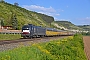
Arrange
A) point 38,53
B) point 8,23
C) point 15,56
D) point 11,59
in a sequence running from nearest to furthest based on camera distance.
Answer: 1. point 11,59
2. point 15,56
3. point 38,53
4. point 8,23

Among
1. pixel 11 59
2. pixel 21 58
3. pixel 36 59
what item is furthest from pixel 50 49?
pixel 11 59

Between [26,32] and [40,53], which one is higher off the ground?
[26,32]

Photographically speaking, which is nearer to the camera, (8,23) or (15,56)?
(15,56)

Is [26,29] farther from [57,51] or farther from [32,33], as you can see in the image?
[57,51]

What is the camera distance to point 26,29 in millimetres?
44250

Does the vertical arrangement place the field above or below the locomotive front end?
below

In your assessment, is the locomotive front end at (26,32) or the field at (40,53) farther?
the locomotive front end at (26,32)

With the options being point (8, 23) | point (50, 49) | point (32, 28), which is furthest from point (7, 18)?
point (50, 49)

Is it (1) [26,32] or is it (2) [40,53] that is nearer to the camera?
(2) [40,53]

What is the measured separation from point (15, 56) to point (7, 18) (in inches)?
4057

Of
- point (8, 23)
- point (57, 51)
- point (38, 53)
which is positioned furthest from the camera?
point (8, 23)

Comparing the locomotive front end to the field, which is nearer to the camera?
the field

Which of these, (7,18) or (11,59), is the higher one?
(7,18)

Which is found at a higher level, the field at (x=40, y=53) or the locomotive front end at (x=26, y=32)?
the locomotive front end at (x=26, y=32)
